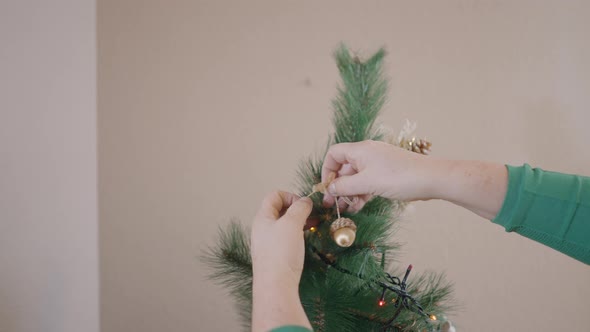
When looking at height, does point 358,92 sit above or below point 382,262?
above

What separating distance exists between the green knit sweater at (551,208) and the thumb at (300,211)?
0.22 metres

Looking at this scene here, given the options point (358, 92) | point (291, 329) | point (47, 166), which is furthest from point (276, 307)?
point (47, 166)

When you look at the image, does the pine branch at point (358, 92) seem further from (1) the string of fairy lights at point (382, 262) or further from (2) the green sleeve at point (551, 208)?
(2) the green sleeve at point (551, 208)

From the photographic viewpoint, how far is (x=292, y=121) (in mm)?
1177

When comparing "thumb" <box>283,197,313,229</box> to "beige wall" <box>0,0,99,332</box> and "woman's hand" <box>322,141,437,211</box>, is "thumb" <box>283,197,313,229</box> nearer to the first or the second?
"woman's hand" <box>322,141,437,211</box>

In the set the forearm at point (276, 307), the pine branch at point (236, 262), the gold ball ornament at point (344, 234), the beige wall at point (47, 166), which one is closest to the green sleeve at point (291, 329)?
the forearm at point (276, 307)

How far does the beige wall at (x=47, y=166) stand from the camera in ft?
2.55

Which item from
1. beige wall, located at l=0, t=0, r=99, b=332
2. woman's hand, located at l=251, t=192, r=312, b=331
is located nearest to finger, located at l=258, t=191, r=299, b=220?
woman's hand, located at l=251, t=192, r=312, b=331

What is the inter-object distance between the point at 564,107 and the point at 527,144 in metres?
0.14

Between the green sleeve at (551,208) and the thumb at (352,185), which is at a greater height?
the thumb at (352,185)

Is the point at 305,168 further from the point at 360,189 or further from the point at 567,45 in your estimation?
the point at 567,45

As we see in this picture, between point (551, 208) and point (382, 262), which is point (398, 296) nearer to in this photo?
point (382, 262)

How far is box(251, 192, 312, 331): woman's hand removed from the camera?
34 centimetres

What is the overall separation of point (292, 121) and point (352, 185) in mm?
740
